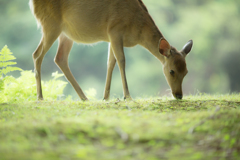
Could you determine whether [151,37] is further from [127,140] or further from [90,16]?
[127,140]

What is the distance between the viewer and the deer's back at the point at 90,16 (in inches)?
208

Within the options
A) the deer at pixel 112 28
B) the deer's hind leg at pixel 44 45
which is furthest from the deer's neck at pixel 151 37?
the deer's hind leg at pixel 44 45

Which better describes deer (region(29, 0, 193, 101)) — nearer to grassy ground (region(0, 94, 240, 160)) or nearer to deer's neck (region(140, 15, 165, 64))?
deer's neck (region(140, 15, 165, 64))

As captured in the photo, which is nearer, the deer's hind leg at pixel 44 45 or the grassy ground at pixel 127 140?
the grassy ground at pixel 127 140

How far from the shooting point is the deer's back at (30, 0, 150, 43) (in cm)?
529

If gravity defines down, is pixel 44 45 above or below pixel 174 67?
above

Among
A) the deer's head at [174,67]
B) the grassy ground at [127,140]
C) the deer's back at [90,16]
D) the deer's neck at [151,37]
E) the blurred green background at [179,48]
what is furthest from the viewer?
the blurred green background at [179,48]

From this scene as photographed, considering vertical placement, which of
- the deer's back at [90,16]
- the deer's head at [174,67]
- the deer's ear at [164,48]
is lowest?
the deer's head at [174,67]

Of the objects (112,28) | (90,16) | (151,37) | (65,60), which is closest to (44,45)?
(65,60)

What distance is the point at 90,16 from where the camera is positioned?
5.45 meters

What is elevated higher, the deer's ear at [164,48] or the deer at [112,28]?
the deer at [112,28]

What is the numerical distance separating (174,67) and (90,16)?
190cm

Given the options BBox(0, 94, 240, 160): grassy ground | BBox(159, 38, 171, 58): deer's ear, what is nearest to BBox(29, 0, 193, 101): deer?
BBox(159, 38, 171, 58): deer's ear

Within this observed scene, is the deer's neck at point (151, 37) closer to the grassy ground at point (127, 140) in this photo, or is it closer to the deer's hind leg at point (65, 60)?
the deer's hind leg at point (65, 60)
